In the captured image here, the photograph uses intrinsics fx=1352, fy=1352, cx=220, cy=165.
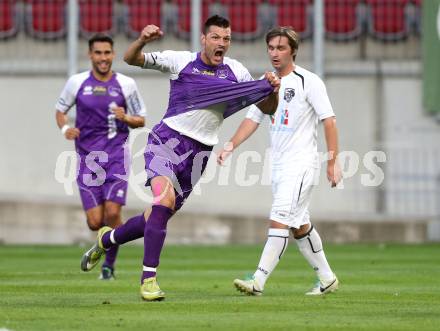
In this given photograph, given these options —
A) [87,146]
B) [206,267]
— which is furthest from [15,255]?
[87,146]

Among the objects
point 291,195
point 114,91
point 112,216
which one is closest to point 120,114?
point 114,91

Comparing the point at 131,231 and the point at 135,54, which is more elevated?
the point at 135,54

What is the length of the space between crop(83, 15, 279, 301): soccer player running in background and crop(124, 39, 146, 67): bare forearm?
9 cm

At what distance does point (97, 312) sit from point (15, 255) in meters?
9.69

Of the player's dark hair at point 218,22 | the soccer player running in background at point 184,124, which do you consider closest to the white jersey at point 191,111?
the soccer player running in background at point 184,124

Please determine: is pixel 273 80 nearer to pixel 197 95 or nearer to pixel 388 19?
pixel 197 95

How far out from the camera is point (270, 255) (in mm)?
10906

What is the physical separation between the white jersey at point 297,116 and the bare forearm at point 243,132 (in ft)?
0.77

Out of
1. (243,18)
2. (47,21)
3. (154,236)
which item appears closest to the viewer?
(154,236)

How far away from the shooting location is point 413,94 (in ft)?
78.6

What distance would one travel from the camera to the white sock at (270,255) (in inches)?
428

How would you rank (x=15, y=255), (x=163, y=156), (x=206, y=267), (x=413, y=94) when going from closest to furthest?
1. (x=163, y=156)
2. (x=206, y=267)
3. (x=15, y=255)
4. (x=413, y=94)

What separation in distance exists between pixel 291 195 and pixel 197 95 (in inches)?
44.3

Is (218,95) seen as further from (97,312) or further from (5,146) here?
(5,146)
